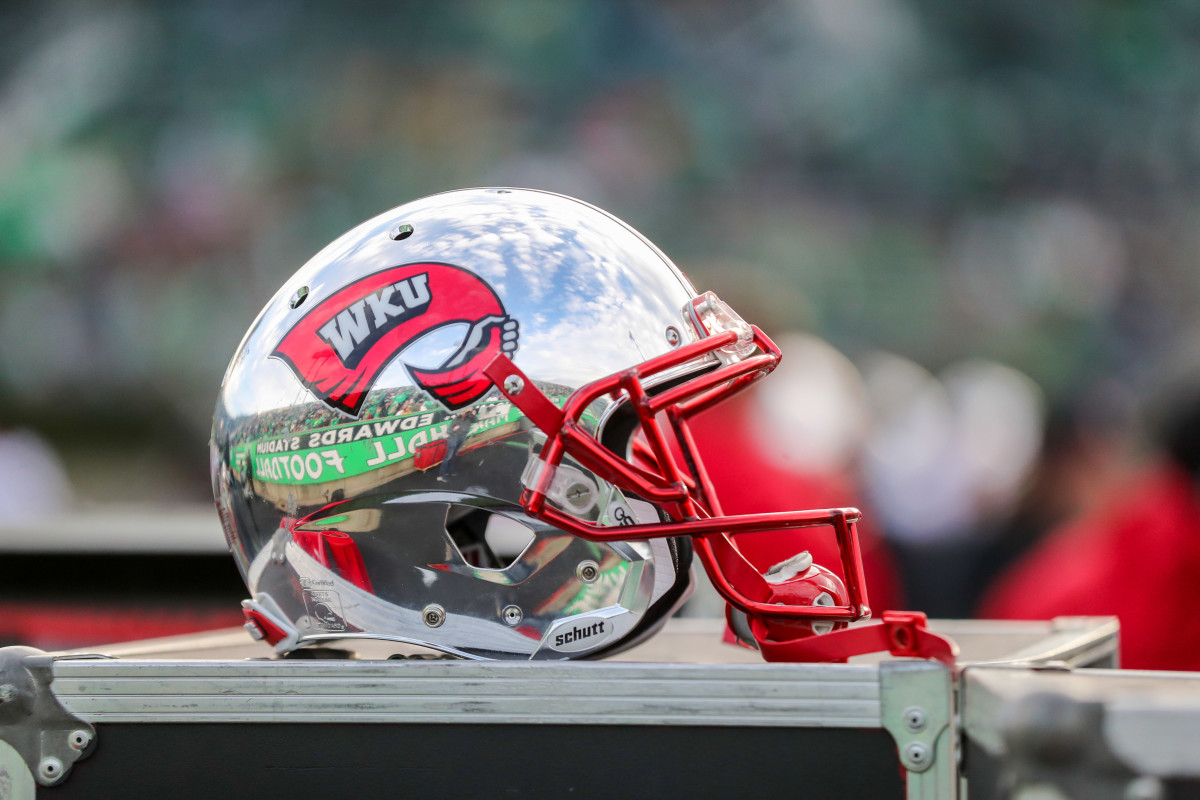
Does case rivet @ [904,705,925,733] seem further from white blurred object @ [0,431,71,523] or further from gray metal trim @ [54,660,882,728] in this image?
white blurred object @ [0,431,71,523]

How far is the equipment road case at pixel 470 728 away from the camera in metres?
1.09

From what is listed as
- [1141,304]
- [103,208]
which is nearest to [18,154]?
[103,208]

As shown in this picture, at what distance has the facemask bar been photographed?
1.23 m

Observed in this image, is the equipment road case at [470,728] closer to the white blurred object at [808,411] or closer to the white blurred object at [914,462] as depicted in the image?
the white blurred object at [808,411]

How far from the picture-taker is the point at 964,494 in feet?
15.1

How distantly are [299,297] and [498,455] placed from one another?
339mm

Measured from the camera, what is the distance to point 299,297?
1.42 m

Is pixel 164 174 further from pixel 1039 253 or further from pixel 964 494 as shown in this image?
pixel 964 494

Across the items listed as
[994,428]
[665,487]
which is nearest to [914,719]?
[665,487]

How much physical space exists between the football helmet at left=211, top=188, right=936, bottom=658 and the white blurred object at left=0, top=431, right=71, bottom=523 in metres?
5.17

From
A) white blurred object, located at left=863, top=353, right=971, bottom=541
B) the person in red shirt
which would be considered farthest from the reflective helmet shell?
white blurred object, located at left=863, top=353, right=971, bottom=541

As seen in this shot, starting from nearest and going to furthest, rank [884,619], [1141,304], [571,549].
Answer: [884,619]
[571,549]
[1141,304]

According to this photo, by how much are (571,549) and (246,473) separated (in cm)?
41

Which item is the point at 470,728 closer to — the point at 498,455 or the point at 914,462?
the point at 498,455
